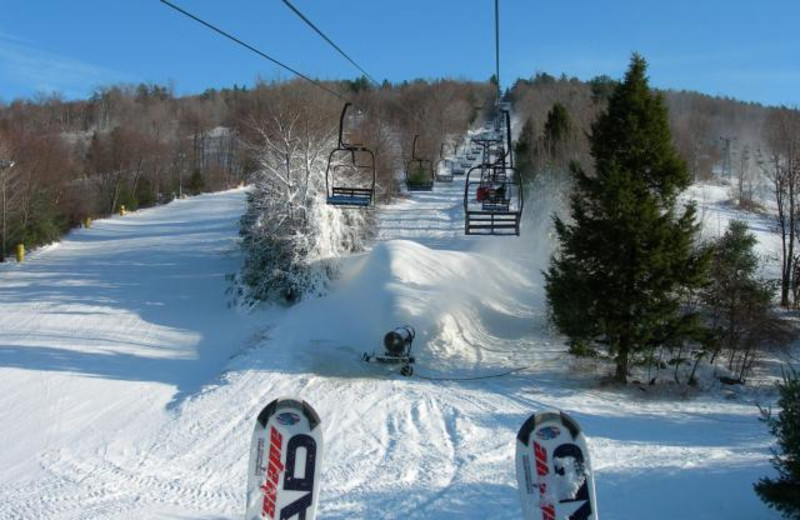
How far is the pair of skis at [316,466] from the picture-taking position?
5590 millimetres

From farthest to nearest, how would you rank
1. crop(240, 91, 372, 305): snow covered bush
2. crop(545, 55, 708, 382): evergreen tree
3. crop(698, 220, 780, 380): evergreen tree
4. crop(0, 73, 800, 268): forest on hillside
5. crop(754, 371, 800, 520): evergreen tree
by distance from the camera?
A: 1. crop(0, 73, 800, 268): forest on hillside
2. crop(240, 91, 372, 305): snow covered bush
3. crop(698, 220, 780, 380): evergreen tree
4. crop(545, 55, 708, 382): evergreen tree
5. crop(754, 371, 800, 520): evergreen tree

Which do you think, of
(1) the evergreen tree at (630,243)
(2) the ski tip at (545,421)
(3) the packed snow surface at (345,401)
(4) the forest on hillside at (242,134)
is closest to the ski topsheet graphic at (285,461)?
(2) the ski tip at (545,421)

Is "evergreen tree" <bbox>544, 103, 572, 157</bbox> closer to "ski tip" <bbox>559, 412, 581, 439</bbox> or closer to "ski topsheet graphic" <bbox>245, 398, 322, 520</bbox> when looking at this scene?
"ski tip" <bbox>559, 412, 581, 439</bbox>

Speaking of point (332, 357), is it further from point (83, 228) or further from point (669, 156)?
point (83, 228)

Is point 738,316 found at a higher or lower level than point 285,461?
lower

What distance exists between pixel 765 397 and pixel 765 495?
472 inches

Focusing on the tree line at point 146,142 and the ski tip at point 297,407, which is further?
the tree line at point 146,142

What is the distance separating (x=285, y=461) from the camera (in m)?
5.84

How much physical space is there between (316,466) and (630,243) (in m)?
13.8

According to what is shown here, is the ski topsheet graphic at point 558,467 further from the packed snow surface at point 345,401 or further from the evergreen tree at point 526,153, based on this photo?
the evergreen tree at point 526,153

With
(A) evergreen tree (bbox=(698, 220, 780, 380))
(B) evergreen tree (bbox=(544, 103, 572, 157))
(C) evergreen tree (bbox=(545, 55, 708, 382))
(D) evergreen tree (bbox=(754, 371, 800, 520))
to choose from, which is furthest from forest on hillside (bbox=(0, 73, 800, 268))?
(D) evergreen tree (bbox=(754, 371, 800, 520))

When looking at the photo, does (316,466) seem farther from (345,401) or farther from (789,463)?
(345,401)

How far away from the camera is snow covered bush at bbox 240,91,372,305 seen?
26375 millimetres

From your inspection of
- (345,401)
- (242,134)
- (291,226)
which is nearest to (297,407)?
(345,401)
